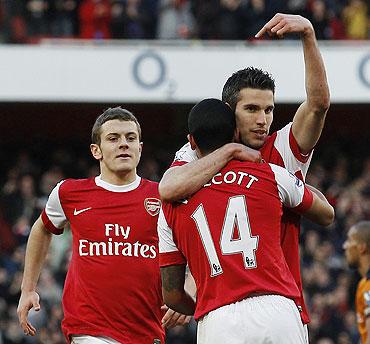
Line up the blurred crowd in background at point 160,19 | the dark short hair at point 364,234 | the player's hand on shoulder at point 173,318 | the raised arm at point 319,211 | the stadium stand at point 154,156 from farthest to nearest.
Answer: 1. the blurred crowd in background at point 160,19
2. the stadium stand at point 154,156
3. the dark short hair at point 364,234
4. the player's hand on shoulder at point 173,318
5. the raised arm at point 319,211

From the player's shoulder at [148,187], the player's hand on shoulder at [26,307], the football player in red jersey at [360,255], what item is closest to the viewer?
the player's hand on shoulder at [26,307]

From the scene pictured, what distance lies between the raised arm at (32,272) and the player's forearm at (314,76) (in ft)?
8.14

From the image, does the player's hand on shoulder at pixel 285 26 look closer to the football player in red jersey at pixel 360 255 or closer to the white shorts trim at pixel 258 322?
the white shorts trim at pixel 258 322

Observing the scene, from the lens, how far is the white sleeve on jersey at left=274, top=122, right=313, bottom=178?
5.36m

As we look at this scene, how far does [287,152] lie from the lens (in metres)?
5.36

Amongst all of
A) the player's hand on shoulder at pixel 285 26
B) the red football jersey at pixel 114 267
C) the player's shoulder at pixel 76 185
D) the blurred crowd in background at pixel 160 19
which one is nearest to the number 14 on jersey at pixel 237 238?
the player's hand on shoulder at pixel 285 26

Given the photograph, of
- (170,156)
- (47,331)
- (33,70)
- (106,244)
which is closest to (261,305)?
(106,244)

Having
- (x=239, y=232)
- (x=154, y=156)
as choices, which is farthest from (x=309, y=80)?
(x=154, y=156)

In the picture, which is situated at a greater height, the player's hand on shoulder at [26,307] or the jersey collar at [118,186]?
the jersey collar at [118,186]

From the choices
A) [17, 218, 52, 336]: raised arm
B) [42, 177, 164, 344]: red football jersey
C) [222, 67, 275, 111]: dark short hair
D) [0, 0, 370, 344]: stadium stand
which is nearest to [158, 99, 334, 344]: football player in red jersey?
[222, 67, 275, 111]: dark short hair

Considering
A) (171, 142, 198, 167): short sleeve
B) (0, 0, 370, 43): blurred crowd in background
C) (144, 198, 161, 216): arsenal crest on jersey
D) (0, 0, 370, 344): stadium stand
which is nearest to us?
(171, 142, 198, 167): short sleeve

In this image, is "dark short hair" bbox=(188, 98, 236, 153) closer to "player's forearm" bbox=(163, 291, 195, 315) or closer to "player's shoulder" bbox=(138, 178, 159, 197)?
"player's forearm" bbox=(163, 291, 195, 315)

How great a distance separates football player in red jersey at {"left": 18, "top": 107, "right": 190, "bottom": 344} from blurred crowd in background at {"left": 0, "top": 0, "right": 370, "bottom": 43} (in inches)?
449

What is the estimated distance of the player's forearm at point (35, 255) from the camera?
22.5ft
